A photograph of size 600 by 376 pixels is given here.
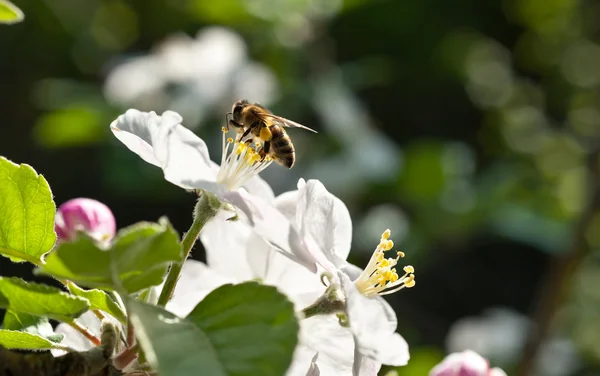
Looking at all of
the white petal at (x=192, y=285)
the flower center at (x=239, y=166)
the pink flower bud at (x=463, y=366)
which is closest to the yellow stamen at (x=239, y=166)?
the flower center at (x=239, y=166)

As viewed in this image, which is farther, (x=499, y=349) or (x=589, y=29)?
(x=589, y=29)

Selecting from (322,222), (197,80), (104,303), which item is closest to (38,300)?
(104,303)

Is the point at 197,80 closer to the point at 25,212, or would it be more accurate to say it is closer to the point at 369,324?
the point at 25,212

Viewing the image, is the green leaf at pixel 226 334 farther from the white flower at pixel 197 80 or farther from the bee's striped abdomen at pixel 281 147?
the white flower at pixel 197 80

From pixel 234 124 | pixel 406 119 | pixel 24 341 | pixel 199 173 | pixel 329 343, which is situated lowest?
pixel 24 341

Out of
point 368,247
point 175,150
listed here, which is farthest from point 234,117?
point 368,247

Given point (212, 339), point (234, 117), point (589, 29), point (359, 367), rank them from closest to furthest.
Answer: point (212, 339)
point (359, 367)
point (234, 117)
point (589, 29)

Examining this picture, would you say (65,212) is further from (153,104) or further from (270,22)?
(270,22)

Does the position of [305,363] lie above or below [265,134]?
below
